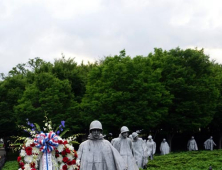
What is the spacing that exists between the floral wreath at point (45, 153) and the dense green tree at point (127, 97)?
30306 mm

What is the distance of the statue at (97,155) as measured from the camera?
32.9ft

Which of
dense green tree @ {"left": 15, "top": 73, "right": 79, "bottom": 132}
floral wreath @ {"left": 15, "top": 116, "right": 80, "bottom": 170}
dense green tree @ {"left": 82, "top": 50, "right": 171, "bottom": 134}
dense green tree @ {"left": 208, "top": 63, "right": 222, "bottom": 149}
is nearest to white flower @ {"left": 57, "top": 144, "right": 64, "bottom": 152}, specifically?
floral wreath @ {"left": 15, "top": 116, "right": 80, "bottom": 170}

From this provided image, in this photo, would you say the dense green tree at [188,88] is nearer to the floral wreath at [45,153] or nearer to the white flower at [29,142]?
the floral wreath at [45,153]

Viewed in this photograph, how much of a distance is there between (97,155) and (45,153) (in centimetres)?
155

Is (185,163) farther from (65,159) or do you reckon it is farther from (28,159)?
(28,159)

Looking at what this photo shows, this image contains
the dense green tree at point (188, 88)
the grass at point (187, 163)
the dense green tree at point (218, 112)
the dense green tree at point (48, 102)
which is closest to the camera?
the grass at point (187, 163)

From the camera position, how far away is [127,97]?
39812 mm

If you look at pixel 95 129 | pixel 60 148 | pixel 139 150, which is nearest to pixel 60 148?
pixel 60 148

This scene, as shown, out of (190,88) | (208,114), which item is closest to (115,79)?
(190,88)

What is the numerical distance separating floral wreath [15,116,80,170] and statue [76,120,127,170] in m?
0.77

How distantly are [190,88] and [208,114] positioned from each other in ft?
12.2

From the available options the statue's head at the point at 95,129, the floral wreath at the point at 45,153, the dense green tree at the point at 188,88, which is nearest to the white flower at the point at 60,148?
the floral wreath at the point at 45,153

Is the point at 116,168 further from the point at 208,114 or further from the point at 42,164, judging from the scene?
the point at 208,114

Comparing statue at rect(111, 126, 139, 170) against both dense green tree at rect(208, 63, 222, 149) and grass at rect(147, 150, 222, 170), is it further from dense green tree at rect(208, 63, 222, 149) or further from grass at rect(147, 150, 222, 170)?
dense green tree at rect(208, 63, 222, 149)
